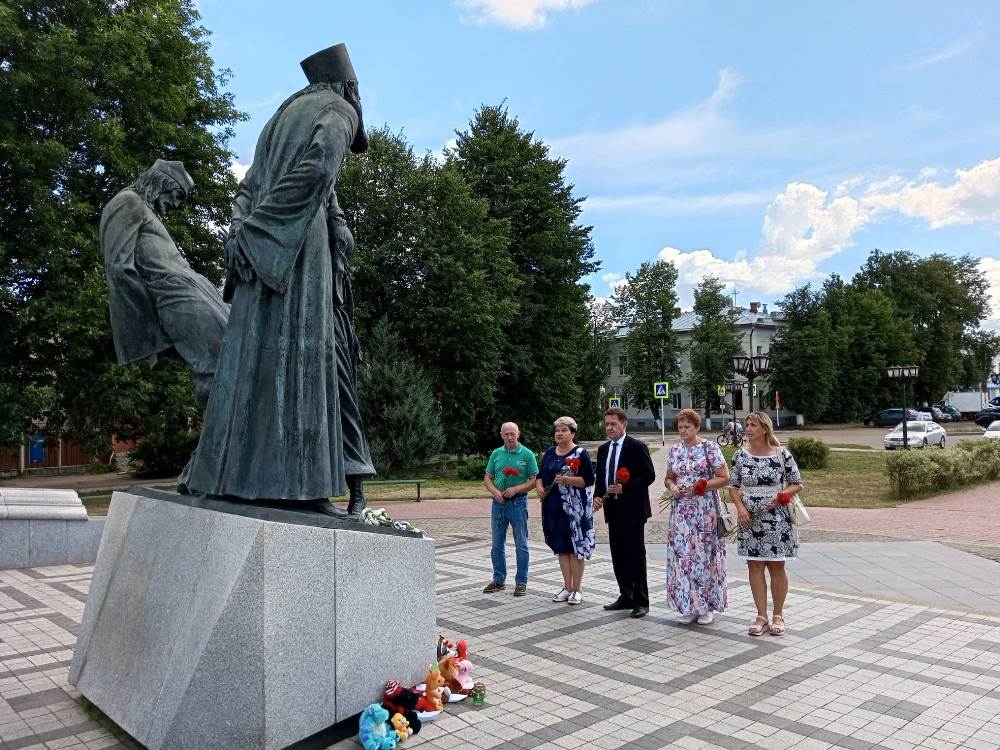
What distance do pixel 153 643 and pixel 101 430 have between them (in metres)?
17.8

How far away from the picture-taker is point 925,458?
16.7 metres

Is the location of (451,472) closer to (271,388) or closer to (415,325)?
(415,325)

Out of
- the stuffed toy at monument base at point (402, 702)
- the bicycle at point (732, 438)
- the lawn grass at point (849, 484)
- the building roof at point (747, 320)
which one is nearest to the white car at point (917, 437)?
the lawn grass at point (849, 484)

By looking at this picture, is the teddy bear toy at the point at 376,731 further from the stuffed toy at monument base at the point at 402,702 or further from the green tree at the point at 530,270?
the green tree at the point at 530,270

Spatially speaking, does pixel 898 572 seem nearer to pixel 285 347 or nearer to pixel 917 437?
pixel 285 347

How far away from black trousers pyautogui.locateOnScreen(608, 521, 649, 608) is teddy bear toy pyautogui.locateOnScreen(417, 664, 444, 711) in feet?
8.93

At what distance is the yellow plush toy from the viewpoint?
3801 millimetres

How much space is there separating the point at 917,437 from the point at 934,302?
4235cm

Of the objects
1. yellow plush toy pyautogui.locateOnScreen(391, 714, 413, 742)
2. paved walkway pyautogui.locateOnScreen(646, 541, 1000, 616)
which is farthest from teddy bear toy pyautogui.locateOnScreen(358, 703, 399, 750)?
paved walkway pyautogui.locateOnScreen(646, 541, 1000, 616)

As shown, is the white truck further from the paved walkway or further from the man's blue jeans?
the man's blue jeans

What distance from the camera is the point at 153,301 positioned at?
198 inches

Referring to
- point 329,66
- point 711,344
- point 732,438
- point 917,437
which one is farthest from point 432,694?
point 711,344

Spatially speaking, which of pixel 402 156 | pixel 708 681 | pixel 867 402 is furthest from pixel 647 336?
pixel 708 681

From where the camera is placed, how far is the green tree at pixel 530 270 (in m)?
30.3
